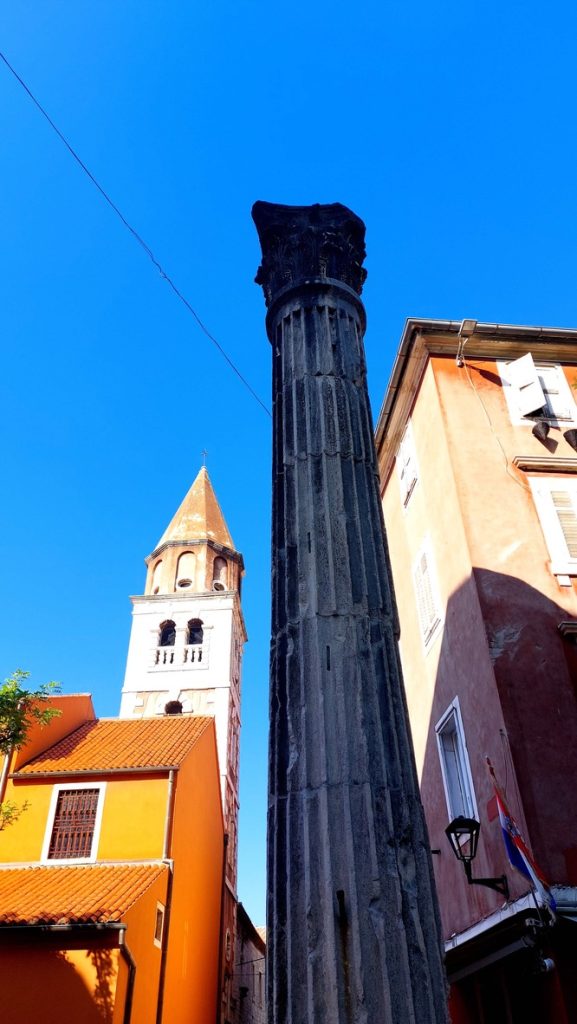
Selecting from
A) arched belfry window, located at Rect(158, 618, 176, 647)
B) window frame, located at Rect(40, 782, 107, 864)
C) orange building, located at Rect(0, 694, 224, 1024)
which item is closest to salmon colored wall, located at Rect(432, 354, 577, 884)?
orange building, located at Rect(0, 694, 224, 1024)

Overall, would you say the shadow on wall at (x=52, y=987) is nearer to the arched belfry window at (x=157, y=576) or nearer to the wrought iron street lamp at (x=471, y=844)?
the wrought iron street lamp at (x=471, y=844)

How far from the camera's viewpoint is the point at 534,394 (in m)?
12.6

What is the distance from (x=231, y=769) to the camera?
2881 centimetres

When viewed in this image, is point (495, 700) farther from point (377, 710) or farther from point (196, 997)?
point (196, 997)

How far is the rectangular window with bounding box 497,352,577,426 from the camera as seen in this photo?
12.7 metres

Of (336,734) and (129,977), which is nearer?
(336,734)

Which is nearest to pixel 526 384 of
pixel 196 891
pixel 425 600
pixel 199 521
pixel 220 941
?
pixel 425 600

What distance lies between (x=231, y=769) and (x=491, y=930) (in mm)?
21572

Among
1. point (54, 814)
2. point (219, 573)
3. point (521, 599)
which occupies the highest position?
point (219, 573)

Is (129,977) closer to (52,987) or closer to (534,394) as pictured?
(52,987)

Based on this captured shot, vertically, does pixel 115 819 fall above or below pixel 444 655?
above

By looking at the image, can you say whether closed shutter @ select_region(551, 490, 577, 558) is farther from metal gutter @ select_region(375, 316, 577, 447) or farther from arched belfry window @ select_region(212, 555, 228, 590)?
arched belfry window @ select_region(212, 555, 228, 590)

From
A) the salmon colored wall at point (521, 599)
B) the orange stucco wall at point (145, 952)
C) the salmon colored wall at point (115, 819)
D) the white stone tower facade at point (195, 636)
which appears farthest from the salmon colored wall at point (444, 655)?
the white stone tower facade at point (195, 636)

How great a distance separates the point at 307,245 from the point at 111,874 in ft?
46.1
